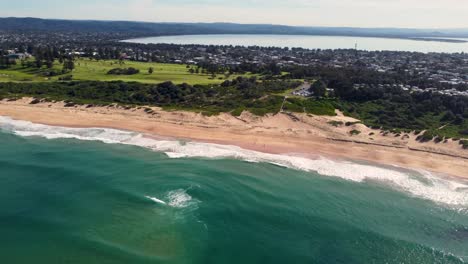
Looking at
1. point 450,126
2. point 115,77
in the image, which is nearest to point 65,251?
point 450,126

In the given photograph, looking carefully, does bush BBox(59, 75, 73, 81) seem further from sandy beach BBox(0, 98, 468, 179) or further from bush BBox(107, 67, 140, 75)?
sandy beach BBox(0, 98, 468, 179)

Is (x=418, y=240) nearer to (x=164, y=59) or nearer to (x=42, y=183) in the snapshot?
(x=42, y=183)

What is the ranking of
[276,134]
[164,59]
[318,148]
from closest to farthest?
[318,148]
[276,134]
[164,59]

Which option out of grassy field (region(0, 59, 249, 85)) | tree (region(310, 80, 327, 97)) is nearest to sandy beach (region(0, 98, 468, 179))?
tree (region(310, 80, 327, 97))

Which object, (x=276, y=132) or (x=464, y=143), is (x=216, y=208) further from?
(x=464, y=143)

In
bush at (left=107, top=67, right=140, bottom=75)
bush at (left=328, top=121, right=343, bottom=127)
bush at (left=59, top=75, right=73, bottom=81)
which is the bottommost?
bush at (left=328, top=121, right=343, bottom=127)

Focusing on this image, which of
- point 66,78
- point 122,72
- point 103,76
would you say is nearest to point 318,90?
point 122,72

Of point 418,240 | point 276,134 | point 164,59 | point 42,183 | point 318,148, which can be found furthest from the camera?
point 164,59
